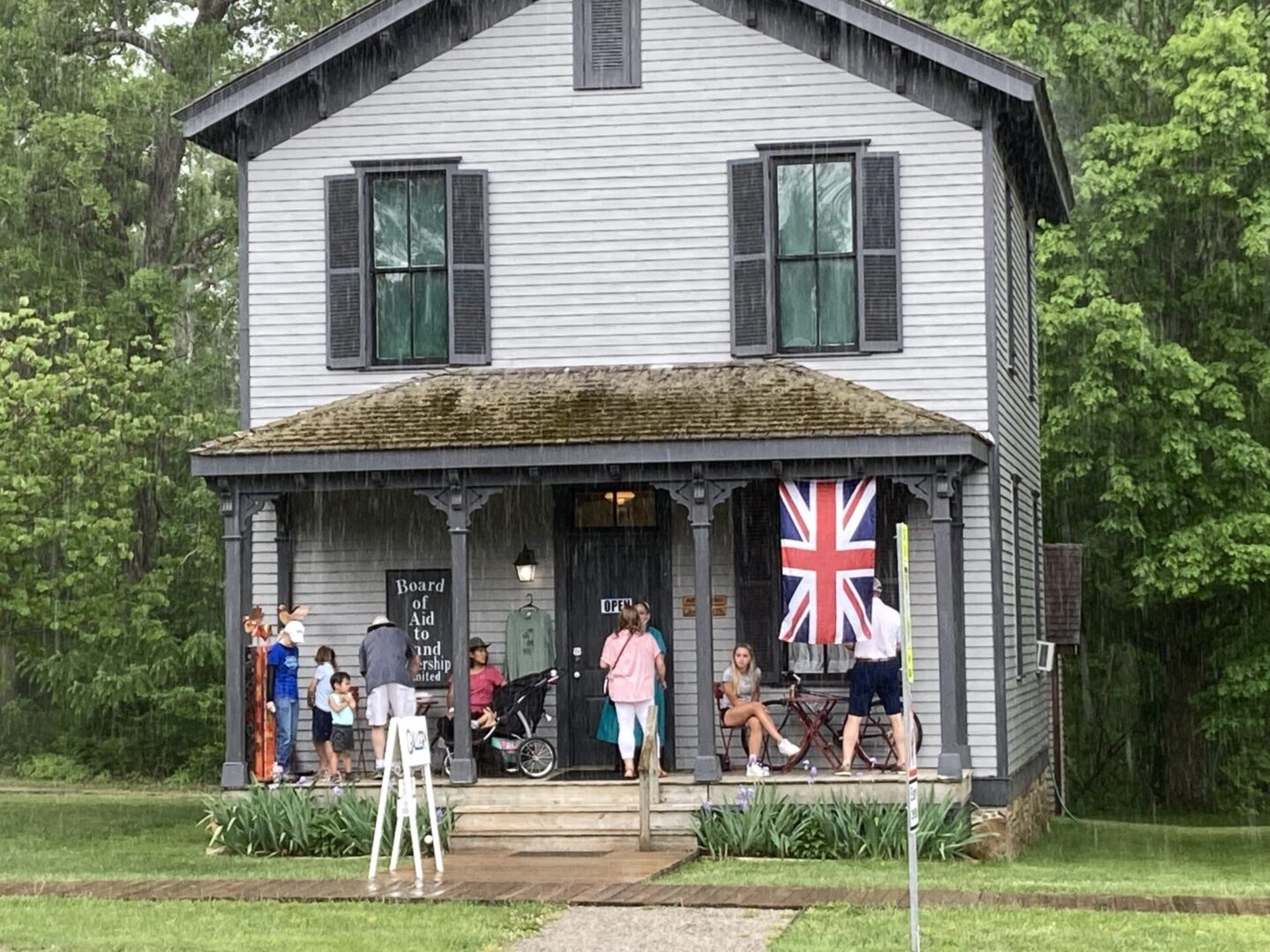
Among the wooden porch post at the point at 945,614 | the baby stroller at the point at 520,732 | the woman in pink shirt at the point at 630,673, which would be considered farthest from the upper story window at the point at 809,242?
the baby stroller at the point at 520,732

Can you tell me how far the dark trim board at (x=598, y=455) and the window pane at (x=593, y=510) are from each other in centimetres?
196

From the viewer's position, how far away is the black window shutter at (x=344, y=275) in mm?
20453

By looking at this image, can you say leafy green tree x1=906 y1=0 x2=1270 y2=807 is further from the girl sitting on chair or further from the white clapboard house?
the girl sitting on chair

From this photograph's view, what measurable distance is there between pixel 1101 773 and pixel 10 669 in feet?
68.3

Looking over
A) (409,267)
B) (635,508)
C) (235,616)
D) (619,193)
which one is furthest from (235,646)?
(619,193)

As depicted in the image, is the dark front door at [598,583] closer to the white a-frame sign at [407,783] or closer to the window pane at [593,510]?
the window pane at [593,510]

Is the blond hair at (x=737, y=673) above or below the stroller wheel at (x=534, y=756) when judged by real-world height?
above

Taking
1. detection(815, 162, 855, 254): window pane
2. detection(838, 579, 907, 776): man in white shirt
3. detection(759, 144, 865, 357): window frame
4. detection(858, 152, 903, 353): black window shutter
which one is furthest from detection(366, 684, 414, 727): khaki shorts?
detection(815, 162, 855, 254): window pane

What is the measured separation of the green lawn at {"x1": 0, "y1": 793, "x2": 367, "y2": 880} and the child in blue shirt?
1172 mm

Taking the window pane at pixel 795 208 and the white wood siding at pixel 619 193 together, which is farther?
the window pane at pixel 795 208

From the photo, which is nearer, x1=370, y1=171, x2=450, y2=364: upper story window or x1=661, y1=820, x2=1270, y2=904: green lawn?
x1=661, y1=820, x2=1270, y2=904: green lawn

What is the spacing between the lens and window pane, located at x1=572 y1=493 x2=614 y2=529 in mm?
20469

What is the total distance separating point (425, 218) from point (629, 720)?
5.48m

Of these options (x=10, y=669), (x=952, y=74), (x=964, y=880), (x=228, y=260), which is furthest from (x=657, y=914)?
(x=10, y=669)
